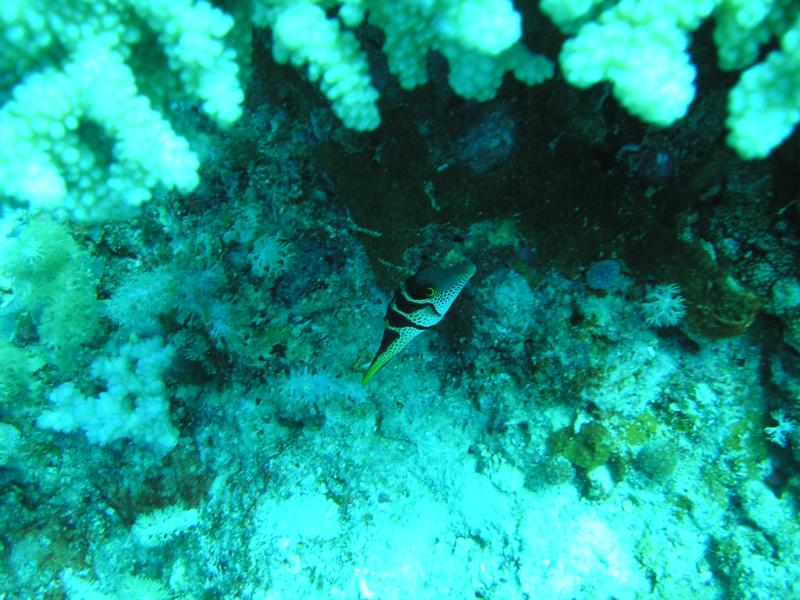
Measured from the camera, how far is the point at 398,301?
270 centimetres

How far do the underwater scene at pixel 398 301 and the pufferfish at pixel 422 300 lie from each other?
0.07ft

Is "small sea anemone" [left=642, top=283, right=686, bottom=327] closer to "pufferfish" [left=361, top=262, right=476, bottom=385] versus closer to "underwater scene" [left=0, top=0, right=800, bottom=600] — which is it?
"underwater scene" [left=0, top=0, right=800, bottom=600]

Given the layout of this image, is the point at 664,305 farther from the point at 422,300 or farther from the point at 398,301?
the point at 398,301

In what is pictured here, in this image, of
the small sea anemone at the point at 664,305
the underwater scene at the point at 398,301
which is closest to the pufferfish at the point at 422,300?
the underwater scene at the point at 398,301

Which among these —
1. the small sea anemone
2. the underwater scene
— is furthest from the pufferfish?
the small sea anemone

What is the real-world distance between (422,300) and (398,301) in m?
0.15

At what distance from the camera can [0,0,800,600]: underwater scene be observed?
176 cm

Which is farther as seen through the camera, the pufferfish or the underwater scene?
the pufferfish

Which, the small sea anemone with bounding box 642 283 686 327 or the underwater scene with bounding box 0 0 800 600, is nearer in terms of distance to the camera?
the underwater scene with bounding box 0 0 800 600

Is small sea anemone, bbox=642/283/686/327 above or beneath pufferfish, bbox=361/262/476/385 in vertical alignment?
beneath

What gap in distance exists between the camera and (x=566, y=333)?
2.80m

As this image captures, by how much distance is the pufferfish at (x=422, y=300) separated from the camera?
2609 millimetres

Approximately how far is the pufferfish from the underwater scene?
21 millimetres

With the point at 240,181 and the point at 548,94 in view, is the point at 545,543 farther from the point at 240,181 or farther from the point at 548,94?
the point at 240,181
